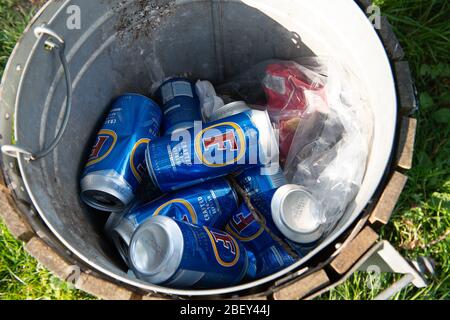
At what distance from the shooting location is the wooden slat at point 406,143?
103 centimetres

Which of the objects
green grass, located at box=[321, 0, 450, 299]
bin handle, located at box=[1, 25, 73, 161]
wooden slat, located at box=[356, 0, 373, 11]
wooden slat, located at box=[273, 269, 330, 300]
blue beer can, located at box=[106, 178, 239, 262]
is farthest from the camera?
green grass, located at box=[321, 0, 450, 299]

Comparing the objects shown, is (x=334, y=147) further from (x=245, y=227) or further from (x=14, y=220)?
(x=14, y=220)

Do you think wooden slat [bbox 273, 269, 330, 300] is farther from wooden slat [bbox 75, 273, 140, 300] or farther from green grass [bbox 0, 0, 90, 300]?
green grass [bbox 0, 0, 90, 300]

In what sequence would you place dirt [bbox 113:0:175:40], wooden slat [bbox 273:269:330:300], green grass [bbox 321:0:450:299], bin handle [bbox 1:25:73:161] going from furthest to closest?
green grass [bbox 321:0:450:299] → dirt [bbox 113:0:175:40] → bin handle [bbox 1:25:73:161] → wooden slat [bbox 273:269:330:300]

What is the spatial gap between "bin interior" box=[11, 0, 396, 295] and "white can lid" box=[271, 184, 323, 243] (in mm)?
86

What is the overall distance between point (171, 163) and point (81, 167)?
0.31 meters

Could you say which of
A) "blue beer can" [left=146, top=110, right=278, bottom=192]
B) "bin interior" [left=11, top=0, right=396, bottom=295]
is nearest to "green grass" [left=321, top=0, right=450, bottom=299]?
"bin interior" [left=11, top=0, right=396, bottom=295]

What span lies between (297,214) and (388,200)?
292 mm

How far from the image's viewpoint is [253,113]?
1270 millimetres

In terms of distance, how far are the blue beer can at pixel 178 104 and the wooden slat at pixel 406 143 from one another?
0.63m

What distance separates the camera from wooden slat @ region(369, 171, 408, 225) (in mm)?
983

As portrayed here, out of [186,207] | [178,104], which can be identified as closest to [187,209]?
[186,207]

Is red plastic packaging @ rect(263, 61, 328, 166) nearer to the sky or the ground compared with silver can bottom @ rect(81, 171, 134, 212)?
nearer to the sky

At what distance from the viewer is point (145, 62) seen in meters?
1.57
